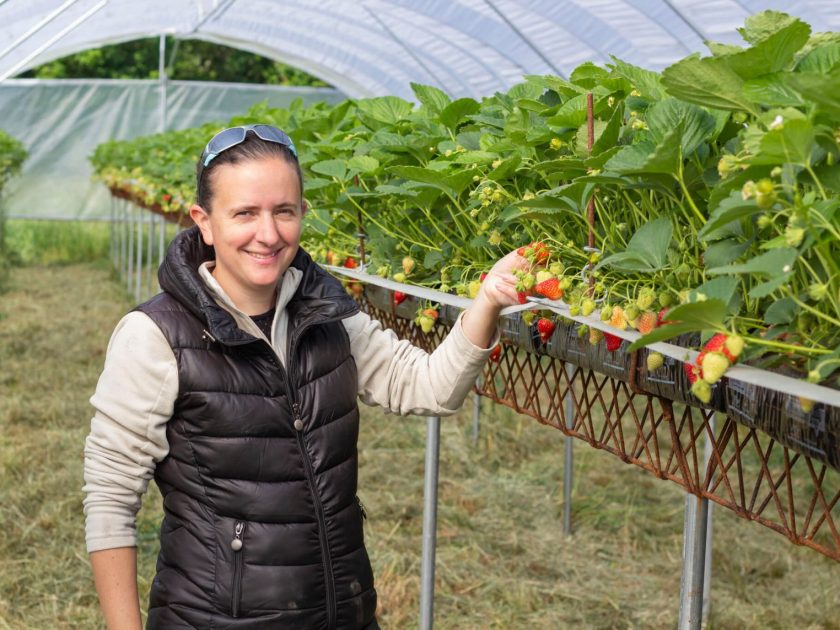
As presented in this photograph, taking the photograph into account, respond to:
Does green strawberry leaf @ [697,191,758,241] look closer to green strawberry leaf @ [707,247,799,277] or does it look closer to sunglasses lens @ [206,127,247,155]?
green strawberry leaf @ [707,247,799,277]

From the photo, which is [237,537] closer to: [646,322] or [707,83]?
[646,322]

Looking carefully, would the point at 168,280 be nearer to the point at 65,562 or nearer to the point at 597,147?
the point at 597,147

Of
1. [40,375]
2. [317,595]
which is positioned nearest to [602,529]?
[317,595]

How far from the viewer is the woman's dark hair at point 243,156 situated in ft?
6.25

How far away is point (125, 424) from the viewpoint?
1899 mm

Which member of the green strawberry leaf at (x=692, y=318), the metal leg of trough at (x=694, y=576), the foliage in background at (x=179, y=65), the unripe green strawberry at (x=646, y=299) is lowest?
the metal leg of trough at (x=694, y=576)

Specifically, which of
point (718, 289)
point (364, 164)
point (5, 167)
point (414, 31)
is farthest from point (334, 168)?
point (5, 167)

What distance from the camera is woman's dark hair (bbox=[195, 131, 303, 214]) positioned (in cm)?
191

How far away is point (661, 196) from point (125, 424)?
99 cm

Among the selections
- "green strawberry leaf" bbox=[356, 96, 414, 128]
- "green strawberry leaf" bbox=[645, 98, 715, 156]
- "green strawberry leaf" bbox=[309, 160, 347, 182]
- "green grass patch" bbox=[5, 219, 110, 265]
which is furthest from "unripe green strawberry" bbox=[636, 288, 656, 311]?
"green grass patch" bbox=[5, 219, 110, 265]

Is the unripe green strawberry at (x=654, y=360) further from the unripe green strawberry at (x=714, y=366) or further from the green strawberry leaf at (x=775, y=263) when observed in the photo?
the green strawberry leaf at (x=775, y=263)

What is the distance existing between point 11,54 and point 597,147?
29.3 feet

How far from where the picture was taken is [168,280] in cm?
197

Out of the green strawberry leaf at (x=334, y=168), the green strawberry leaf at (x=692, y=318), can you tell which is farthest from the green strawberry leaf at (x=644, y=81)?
the green strawberry leaf at (x=334, y=168)
